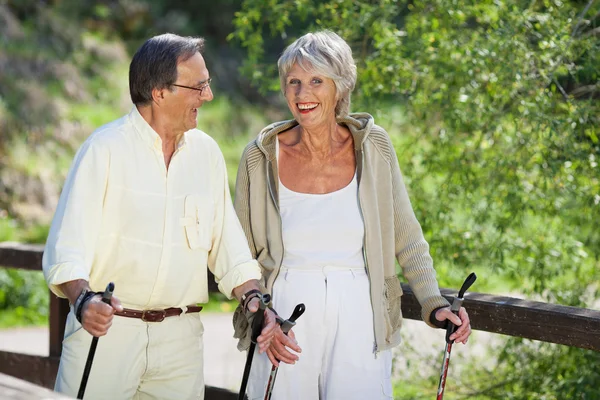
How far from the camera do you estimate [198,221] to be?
2.82 meters

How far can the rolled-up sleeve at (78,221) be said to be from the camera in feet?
8.38

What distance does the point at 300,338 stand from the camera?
297 cm

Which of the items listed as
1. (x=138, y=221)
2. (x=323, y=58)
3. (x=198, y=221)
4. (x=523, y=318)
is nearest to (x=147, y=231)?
Result: (x=138, y=221)

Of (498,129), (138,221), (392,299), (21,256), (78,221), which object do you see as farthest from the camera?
(498,129)

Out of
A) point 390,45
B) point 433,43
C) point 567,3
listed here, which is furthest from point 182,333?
point 567,3

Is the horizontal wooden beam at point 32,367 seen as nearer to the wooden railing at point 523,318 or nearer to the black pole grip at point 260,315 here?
the wooden railing at point 523,318

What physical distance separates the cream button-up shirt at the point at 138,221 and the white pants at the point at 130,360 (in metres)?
0.08

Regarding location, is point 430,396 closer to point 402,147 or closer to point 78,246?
point 402,147

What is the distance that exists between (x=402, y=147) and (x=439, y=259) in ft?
2.38

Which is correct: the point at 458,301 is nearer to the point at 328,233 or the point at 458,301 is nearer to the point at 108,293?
the point at 328,233

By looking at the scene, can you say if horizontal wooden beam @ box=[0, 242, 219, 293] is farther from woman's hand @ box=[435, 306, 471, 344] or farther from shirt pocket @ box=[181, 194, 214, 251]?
woman's hand @ box=[435, 306, 471, 344]

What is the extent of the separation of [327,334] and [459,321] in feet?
1.41

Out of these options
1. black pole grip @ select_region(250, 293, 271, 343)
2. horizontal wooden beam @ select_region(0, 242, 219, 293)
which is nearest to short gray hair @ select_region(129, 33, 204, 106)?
black pole grip @ select_region(250, 293, 271, 343)

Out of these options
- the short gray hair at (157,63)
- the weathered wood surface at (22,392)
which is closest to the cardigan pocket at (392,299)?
the short gray hair at (157,63)
